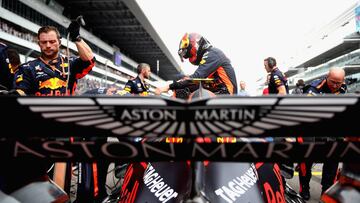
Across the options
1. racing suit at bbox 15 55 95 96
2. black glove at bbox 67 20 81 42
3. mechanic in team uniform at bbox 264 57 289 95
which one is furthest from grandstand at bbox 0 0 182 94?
black glove at bbox 67 20 81 42

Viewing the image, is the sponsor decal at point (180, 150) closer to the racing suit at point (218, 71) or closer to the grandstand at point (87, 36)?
the racing suit at point (218, 71)

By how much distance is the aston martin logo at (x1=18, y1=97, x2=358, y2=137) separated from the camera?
88 centimetres

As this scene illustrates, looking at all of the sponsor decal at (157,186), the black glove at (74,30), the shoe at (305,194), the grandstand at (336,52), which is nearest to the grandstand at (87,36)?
the black glove at (74,30)

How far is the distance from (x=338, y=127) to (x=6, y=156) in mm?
996

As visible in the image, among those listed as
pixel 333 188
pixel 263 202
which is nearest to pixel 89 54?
pixel 263 202

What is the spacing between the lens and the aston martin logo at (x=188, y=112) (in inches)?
34.5

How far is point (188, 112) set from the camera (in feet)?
2.97

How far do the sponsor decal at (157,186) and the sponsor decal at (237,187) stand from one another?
238 mm

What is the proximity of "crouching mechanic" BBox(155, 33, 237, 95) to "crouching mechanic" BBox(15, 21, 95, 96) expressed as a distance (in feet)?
3.32

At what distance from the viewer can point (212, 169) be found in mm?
1731

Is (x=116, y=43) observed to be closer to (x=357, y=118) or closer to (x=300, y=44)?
(x=357, y=118)

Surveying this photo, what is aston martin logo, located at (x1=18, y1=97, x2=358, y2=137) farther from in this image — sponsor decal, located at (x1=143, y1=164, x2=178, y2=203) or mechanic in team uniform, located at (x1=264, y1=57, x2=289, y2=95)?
mechanic in team uniform, located at (x1=264, y1=57, x2=289, y2=95)

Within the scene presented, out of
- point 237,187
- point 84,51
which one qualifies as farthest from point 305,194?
point 84,51

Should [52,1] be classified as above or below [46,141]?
above
